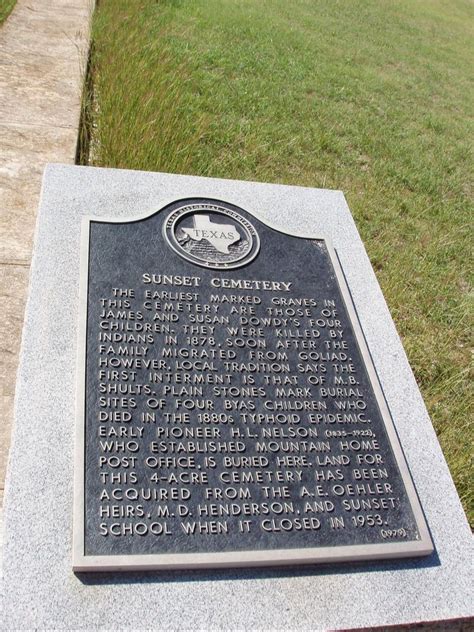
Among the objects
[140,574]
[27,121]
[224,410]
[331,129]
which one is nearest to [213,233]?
[224,410]

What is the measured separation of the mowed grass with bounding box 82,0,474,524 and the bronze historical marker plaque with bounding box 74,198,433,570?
96 centimetres

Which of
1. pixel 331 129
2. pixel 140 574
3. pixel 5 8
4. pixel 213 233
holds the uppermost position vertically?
pixel 5 8

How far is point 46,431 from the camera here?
7.32ft

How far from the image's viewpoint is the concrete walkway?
10.2ft

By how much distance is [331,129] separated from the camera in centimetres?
622

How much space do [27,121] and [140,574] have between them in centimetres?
396

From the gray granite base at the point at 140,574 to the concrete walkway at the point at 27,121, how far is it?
0.38 m

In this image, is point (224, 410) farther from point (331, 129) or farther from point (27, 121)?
point (331, 129)

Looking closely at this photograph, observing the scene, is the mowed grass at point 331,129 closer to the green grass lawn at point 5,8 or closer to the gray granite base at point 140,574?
the gray granite base at point 140,574

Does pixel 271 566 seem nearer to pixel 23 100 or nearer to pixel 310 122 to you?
pixel 23 100

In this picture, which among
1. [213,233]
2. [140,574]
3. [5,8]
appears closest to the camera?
[140,574]

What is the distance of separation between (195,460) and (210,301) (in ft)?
2.46

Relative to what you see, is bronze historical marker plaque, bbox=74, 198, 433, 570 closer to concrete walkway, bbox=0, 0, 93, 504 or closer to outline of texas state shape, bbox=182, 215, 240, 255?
outline of texas state shape, bbox=182, 215, 240, 255

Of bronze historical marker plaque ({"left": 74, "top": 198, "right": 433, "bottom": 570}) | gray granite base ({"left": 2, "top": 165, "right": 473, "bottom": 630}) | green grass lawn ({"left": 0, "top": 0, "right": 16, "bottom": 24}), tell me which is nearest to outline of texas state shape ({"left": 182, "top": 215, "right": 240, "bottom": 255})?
bronze historical marker plaque ({"left": 74, "top": 198, "right": 433, "bottom": 570})
